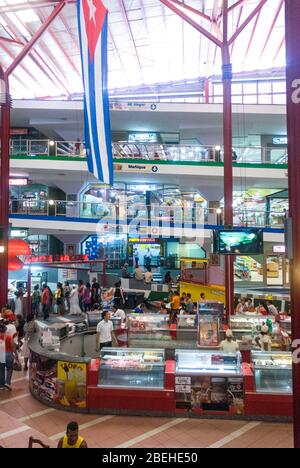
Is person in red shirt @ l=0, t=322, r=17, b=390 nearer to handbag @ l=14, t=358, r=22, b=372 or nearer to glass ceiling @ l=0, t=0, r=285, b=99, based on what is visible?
handbag @ l=14, t=358, r=22, b=372

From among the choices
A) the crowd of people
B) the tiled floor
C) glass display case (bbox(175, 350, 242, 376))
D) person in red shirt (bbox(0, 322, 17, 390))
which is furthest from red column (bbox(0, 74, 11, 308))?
the crowd of people

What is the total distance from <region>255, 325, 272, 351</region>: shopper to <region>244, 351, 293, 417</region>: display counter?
2.01 metres

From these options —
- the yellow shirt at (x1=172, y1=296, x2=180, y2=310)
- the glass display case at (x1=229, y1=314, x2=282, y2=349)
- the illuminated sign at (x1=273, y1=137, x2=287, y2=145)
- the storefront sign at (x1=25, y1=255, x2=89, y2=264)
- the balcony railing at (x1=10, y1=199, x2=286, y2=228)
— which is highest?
the illuminated sign at (x1=273, y1=137, x2=287, y2=145)

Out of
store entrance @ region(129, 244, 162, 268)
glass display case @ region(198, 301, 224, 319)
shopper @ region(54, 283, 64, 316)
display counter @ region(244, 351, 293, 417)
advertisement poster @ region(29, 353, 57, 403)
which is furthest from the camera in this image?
store entrance @ region(129, 244, 162, 268)

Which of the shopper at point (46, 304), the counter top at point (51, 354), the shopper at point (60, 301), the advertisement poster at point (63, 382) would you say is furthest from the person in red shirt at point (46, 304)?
the advertisement poster at point (63, 382)

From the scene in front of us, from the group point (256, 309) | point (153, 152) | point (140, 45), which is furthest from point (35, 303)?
point (140, 45)

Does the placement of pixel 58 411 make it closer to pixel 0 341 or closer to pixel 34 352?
pixel 34 352

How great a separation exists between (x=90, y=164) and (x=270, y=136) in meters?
19.4

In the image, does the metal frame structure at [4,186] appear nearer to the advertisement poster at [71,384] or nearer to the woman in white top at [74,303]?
the woman in white top at [74,303]

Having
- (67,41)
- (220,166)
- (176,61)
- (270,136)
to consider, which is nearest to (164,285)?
(220,166)

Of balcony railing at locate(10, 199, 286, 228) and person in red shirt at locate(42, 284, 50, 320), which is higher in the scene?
balcony railing at locate(10, 199, 286, 228)

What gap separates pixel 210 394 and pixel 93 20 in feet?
26.6

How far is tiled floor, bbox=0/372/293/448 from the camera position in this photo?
21.6ft

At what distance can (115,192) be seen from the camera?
25547 mm
